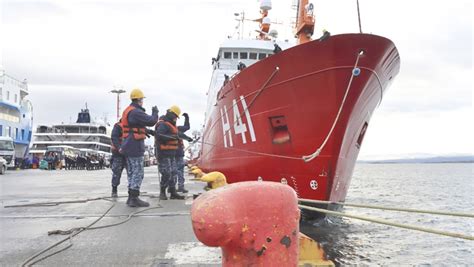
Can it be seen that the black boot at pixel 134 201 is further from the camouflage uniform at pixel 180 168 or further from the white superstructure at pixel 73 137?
the white superstructure at pixel 73 137

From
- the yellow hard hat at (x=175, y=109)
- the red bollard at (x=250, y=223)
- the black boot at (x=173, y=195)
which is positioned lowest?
the black boot at (x=173, y=195)

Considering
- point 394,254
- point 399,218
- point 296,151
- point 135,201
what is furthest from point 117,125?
point 399,218

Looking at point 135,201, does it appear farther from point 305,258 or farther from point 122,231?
point 305,258

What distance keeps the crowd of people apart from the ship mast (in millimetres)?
3315

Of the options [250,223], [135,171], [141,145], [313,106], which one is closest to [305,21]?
[313,106]

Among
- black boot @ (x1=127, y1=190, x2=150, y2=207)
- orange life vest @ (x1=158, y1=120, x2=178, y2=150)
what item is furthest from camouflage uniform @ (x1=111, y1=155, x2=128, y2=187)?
black boot @ (x1=127, y1=190, x2=150, y2=207)

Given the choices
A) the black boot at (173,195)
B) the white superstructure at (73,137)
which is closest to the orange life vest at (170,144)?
the black boot at (173,195)

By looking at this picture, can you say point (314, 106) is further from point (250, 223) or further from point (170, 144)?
point (250, 223)

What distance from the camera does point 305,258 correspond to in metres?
3.09

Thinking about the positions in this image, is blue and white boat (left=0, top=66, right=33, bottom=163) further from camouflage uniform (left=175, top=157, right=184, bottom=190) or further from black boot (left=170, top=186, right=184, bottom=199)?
black boot (left=170, top=186, right=184, bottom=199)

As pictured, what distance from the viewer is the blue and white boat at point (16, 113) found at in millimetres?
Result: 35125

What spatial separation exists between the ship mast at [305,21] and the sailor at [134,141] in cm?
464

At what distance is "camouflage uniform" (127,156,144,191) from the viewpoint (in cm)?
617

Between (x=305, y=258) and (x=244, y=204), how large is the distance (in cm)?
140
